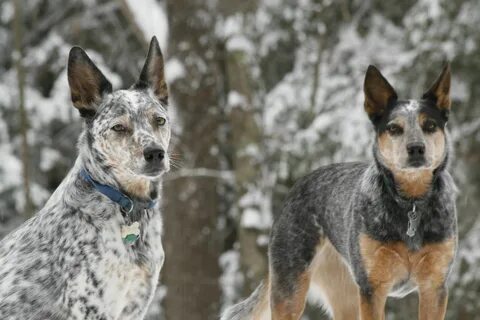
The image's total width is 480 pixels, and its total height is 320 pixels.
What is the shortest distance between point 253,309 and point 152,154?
184 centimetres

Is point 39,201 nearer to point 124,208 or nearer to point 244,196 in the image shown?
point 244,196

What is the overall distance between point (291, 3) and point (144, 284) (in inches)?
336

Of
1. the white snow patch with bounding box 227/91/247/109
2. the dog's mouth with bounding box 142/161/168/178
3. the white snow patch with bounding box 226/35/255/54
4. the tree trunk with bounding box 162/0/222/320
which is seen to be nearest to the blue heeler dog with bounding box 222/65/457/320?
the dog's mouth with bounding box 142/161/168/178

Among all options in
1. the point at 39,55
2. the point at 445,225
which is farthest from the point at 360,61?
the point at 445,225

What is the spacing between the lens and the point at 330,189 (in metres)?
6.06

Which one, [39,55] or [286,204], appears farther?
[39,55]

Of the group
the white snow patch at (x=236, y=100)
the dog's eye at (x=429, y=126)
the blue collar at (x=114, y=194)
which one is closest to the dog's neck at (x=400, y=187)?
the dog's eye at (x=429, y=126)

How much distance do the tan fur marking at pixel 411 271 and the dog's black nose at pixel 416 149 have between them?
0.50m

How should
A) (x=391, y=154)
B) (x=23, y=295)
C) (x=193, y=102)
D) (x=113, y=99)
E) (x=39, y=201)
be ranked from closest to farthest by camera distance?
(x=23, y=295)
(x=113, y=99)
(x=391, y=154)
(x=193, y=102)
(x=39, y=201)

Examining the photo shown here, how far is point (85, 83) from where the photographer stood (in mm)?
5043

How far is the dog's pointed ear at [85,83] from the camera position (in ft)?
16.3

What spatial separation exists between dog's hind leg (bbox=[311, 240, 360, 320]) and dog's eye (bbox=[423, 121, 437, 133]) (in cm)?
115

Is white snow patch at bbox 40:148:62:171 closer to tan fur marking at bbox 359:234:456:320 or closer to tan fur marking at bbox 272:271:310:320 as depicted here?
tan fur marking at bbox 272:271:310:320

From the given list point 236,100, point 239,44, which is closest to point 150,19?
point 239,44
